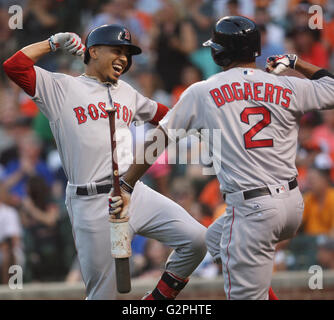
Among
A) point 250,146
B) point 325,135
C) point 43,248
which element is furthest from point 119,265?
point 325,135

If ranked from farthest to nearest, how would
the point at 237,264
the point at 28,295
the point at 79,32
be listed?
the point at 79,32 → the point at 28,295 → the point at 237,264

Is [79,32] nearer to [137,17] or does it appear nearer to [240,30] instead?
[137,17]

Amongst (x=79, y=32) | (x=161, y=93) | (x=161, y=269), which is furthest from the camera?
(x=79, y=32)

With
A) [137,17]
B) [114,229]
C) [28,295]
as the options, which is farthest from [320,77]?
[137,17]

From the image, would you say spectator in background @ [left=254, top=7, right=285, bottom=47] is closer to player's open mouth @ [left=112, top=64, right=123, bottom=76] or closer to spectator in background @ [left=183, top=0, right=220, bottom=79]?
spectator in background @ [left=183, top=0, right=220, bottom=79]

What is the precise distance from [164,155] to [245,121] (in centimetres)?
428

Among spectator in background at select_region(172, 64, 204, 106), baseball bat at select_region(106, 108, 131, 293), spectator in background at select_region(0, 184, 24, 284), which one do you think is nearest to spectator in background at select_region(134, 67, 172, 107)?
spectator in background at select_region(172, 64, 204, 106)

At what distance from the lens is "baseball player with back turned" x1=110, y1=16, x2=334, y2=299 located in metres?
4.24

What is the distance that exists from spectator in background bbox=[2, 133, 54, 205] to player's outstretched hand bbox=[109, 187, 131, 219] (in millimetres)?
4059

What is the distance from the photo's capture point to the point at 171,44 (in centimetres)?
953

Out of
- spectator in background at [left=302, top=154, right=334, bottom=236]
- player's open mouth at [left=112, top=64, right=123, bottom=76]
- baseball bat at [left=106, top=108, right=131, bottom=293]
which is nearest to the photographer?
baseball bat at [left=106, top=108, right=131, bottom=293]

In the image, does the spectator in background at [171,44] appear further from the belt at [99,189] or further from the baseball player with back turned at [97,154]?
the belt at [99,189]

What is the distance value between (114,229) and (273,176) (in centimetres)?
104
